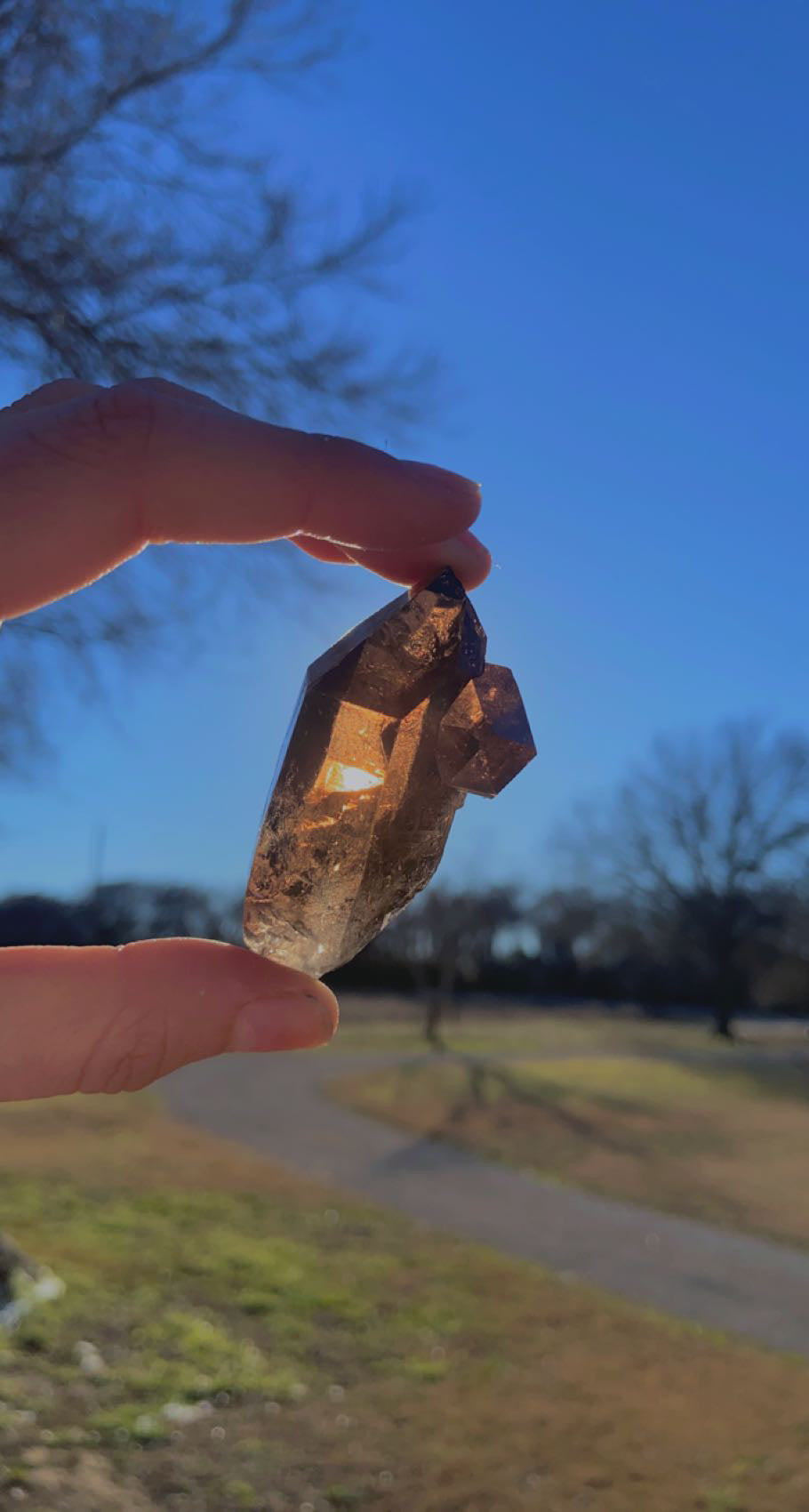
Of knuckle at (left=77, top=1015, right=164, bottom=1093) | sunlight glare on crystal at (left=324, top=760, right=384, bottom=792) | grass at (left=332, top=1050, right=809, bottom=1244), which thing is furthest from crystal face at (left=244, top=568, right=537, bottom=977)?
grass at (left=332, top=1050, right=809, bottom=1244)

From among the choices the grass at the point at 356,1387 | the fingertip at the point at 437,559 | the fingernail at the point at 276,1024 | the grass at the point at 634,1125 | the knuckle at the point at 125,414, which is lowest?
the grass at the point at 634,1125

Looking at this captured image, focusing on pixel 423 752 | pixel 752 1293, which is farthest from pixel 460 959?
pixel 423 752

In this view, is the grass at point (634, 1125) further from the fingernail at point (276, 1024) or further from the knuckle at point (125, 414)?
the knuckle at point (125, 414)

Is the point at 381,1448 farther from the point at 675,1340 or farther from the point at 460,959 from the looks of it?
the point at 460,959

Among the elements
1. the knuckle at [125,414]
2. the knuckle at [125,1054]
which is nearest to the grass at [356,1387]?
the knuckle at [125,1054]

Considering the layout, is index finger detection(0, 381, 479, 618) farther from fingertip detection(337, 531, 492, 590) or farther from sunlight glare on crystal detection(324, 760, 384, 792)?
sunlight glare on crystal detection(324, 760, 384, 792)

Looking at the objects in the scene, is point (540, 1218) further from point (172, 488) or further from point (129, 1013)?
point (172, 488)

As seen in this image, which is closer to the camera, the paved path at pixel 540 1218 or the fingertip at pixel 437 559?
the fingertip at pixel 437 559
